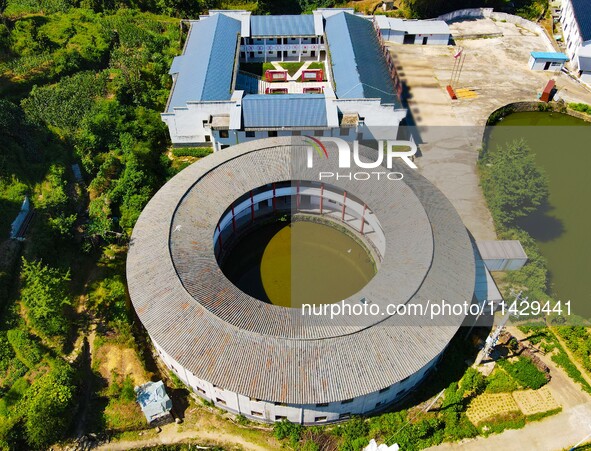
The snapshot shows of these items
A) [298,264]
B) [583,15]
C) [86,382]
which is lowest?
[86,382]

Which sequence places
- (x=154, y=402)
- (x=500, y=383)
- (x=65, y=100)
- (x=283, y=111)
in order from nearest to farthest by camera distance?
(x=154, y=402) → (x=500, y=383) → (x=283, y=111) → (x=65, y=100)

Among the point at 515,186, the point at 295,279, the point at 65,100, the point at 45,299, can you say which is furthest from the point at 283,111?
the point at 45,299

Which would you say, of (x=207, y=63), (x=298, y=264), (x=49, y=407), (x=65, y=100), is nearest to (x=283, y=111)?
(x=207, y=63)

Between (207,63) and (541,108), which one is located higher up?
(207,63)

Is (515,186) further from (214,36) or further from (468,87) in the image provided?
(214,36)

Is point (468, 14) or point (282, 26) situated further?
point (468, 14)

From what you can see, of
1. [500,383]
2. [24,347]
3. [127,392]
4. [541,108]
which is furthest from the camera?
[541,108]

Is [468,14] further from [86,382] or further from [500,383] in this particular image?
[86,382]

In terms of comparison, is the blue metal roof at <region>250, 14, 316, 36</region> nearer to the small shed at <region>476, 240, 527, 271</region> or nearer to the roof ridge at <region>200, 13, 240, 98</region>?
the roof ridge at <region>200, 13, 240, 98</region>

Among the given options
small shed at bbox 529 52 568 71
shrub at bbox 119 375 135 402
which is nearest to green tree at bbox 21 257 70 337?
shrub at bbox 119 375 135 402
